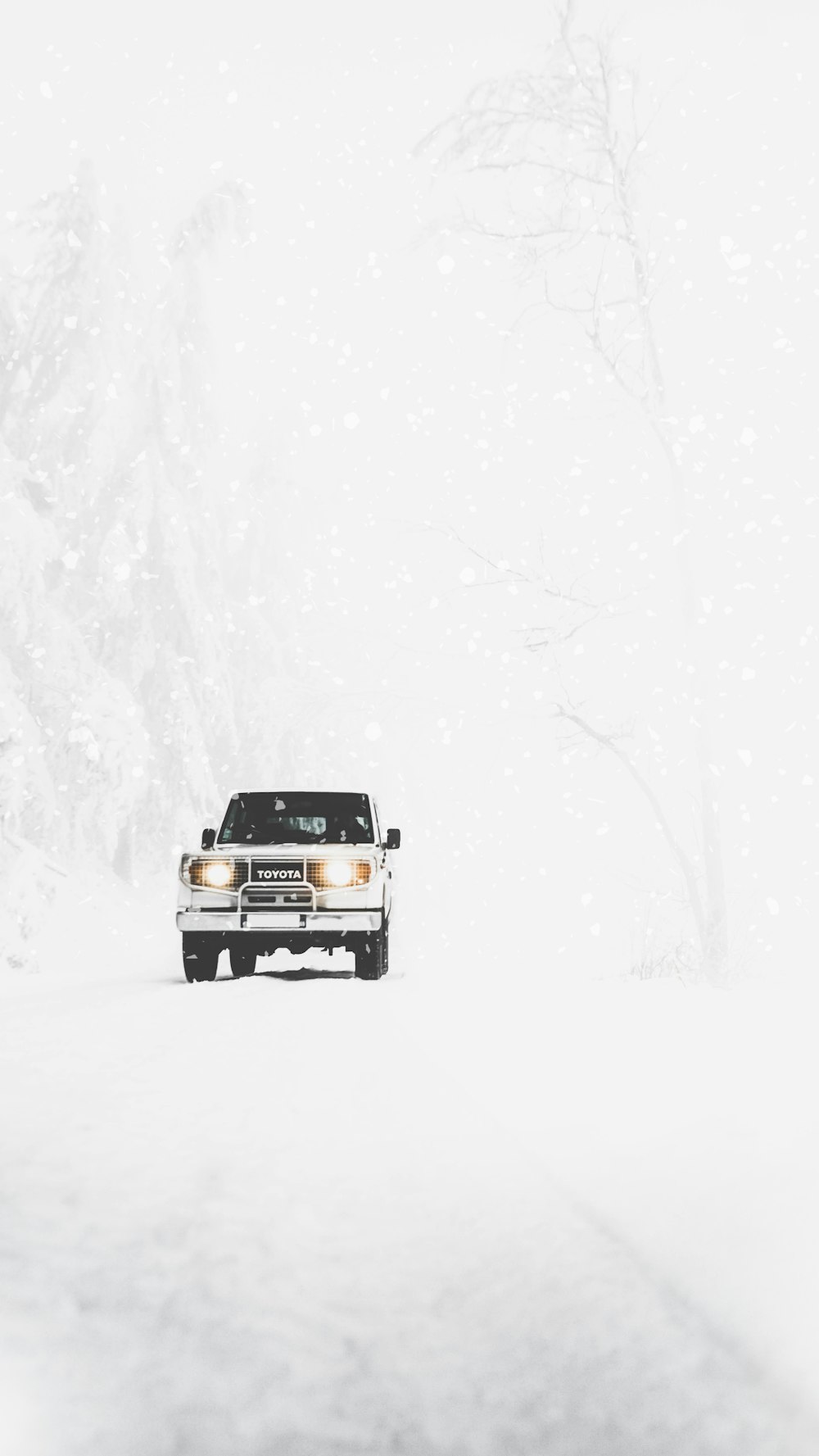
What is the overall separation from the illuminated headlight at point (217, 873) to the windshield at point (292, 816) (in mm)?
1349

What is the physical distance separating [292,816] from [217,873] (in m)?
1.85

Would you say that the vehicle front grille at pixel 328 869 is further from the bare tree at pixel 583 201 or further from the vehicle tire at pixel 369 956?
the bare tree at pixel 583 201

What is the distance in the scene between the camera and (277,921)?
431 inches

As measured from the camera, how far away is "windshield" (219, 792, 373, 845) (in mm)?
12586

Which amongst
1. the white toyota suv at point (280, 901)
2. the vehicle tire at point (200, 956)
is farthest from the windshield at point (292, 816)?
the vehicle tire at point (200, 956)

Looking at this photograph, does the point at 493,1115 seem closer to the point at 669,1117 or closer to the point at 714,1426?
the point at 669,1117


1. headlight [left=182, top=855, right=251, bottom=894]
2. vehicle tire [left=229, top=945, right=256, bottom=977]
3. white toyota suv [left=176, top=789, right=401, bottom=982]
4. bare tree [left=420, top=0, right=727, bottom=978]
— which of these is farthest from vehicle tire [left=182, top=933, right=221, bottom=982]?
bare tree [left=420, top=0, right=727, bottom=978]

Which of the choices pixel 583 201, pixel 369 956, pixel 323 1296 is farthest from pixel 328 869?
pixel 583 201

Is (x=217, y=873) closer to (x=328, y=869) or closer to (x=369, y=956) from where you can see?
(x=328, y=869)

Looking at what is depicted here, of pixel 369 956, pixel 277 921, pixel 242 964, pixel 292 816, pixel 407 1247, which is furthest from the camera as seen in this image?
pixel 242 964

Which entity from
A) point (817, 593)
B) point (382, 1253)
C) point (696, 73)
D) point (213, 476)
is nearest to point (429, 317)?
point (696, 73)

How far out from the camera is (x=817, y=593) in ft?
51.4

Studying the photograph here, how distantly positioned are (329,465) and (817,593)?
1267 cm

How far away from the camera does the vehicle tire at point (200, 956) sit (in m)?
11.2
